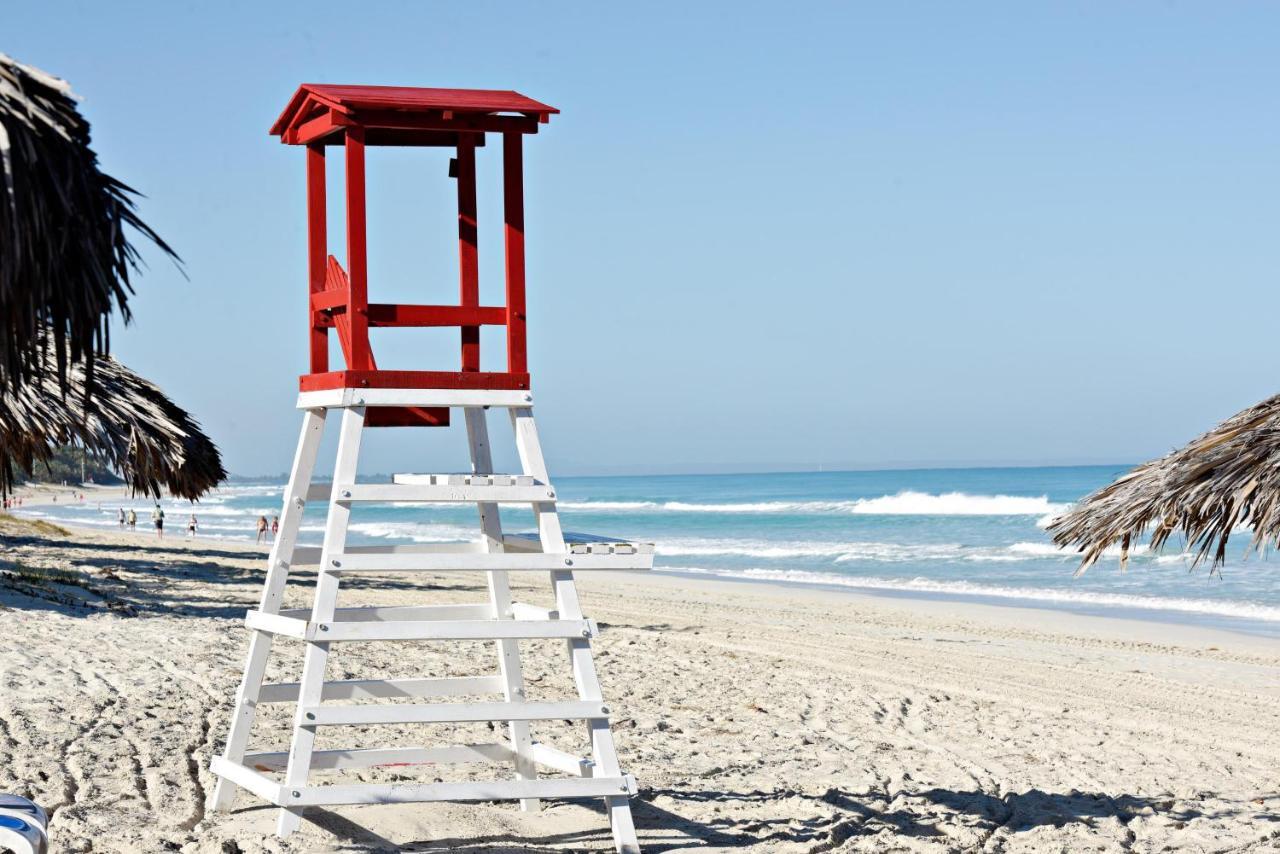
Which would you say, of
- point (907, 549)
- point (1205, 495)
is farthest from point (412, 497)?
point (907, 549)

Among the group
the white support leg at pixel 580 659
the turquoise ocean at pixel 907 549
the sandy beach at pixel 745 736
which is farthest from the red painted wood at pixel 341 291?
the turquoise ocean at pixel 907 549

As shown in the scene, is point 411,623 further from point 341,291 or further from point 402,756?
point 341,291

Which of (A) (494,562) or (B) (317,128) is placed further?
(B) (317,128)

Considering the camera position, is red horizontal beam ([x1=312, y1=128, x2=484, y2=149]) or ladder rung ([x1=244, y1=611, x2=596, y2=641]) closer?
ladder rung ([x1=244, y1=611, x2=596, y2=641])

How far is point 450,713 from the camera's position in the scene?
3.95 metres

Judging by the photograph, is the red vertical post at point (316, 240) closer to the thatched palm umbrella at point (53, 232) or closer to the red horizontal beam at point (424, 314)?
the red horizontal beam at point (424, 314)

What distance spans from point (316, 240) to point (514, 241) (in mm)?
727

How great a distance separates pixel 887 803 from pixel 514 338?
256 centimetres

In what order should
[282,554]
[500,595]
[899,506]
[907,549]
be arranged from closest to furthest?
[282,554] < [500,595] < [907,549] < [899,506]

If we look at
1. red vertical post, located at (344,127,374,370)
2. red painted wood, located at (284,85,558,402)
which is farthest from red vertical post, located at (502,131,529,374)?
red vertical post, located at (344,127,374,370)

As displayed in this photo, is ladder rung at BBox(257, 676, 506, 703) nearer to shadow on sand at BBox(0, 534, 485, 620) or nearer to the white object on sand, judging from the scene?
the white object on sand

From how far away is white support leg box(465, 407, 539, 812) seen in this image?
14.4 feet

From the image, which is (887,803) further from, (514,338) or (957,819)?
(514,338)

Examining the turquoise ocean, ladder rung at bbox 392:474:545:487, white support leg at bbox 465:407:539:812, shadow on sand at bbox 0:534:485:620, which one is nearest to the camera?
ladder rung at bbox 392:474:545:487
